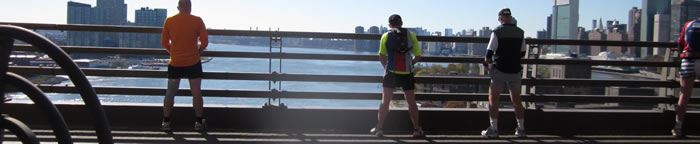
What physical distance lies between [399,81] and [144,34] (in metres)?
4.05

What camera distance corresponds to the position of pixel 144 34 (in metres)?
9.34

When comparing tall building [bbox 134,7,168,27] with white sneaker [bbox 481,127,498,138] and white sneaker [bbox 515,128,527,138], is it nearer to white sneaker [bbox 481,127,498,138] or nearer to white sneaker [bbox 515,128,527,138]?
white sneaker [bbox 481,127,498,138]

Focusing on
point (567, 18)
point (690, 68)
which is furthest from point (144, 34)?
point (567, 18)

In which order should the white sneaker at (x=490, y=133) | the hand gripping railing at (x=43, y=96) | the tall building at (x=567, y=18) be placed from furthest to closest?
the tall building at (x=567, y=18) < the white sneaker at (x=490, y=133) < the hand gripping railing at (x=43, y=96)

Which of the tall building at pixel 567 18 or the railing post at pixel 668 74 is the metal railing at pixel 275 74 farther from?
the tall building at pixel 567 18

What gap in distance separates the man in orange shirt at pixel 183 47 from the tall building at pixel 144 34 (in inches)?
81.0

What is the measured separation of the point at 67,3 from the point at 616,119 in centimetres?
911

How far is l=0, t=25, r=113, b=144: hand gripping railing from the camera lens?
3279 millimetres

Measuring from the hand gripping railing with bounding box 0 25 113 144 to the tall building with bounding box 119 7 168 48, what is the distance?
5571mm

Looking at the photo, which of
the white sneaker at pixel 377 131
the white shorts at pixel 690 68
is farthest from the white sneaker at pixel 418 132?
the white shorts at pixel 690 68

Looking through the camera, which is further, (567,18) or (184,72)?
(567,18)

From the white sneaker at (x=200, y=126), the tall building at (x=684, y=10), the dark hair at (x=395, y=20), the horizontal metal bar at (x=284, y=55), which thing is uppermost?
the tall building at (x=684, y=10)

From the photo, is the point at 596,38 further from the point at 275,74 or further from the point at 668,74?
the point at 275,74

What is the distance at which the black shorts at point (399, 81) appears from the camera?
7160 mm
